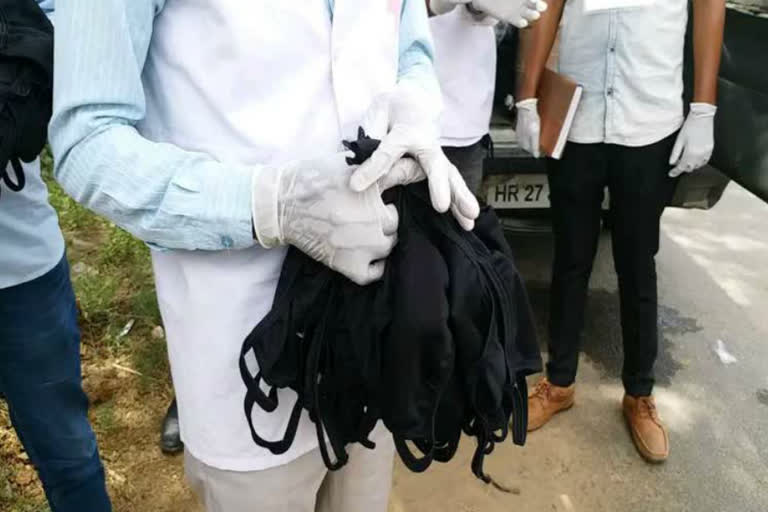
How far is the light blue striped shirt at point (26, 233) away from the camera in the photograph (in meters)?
1.49

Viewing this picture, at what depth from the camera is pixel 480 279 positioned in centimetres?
101

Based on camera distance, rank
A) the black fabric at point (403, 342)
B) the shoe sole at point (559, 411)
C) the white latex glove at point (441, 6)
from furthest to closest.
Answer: the shoe sole at point (559, 411)
the white latex glove at point (441, 6)
the black fabric at point (403, 342)

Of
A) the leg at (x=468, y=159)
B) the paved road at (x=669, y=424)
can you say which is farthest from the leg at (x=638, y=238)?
the leg at (x=468, y=159)

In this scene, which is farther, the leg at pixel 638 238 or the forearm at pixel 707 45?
the leg at pixel 638 238

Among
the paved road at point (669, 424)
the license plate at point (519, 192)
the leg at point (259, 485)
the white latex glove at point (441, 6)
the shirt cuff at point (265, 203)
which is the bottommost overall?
the paved road at point (669, 424)

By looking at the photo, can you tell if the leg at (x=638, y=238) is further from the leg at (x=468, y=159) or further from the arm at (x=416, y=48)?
the arm at (x=416, y=48)

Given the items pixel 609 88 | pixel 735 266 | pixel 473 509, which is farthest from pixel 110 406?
pixel 735 266

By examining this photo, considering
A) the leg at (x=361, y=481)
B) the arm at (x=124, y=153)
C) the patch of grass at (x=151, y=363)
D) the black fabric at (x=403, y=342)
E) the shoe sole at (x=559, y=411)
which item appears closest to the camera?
the arm at (x=124, y=153)

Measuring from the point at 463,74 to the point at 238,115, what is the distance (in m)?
1.39

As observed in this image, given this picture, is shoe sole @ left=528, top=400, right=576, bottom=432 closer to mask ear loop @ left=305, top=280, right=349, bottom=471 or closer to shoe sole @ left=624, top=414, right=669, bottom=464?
shoe sole @ left=624, top=414, right=669, bottom=464

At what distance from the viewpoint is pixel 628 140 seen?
2156 mm

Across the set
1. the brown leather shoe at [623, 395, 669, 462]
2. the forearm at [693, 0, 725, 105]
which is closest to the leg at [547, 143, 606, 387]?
the brown leather shoe at [623, 395, 669, 462]

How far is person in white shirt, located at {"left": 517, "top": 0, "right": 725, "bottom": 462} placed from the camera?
6.79 feet

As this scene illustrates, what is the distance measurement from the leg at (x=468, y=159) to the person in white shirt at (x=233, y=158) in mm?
1212
